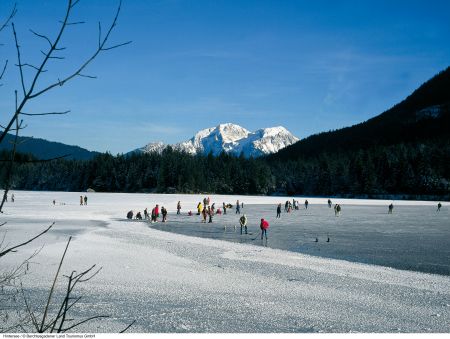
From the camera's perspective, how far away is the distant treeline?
94675 mm

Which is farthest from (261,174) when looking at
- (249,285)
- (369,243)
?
(249,285)

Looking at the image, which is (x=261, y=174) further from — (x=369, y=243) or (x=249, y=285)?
(x=249, y=285)

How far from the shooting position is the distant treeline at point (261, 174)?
311 ft

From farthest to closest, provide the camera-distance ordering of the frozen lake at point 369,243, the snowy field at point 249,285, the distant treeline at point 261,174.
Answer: the distant treeline at point 261,174 < the frozen lake at point 369,243 < the snowy field at point 249,285

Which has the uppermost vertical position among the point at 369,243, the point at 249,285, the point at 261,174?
the point at 261,174

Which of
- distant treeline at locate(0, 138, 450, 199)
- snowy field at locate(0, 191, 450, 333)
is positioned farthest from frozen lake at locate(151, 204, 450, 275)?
distant treeline at locate(0, 138, 450, 199)

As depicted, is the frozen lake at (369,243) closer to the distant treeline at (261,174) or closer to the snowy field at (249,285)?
the snowy field at (249,285)

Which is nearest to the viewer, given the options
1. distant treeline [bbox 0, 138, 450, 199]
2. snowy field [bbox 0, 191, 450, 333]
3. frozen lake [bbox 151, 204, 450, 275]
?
snowy field [bbox 0, 191, 450, 333]

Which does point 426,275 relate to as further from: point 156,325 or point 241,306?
point 156,325

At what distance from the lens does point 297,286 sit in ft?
35.8

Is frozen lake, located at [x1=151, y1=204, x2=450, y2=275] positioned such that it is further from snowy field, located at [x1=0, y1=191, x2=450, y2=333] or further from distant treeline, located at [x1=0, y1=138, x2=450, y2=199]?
distant treeline, located at [x1=0, y1=138, x2=450, y2=199]

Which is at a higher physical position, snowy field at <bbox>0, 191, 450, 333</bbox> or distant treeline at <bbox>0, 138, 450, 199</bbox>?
distant treeline at <bbox>0, 138, 450, 199</bbox>

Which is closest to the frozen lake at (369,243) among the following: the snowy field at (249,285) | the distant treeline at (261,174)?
the snowy field at (249,285)

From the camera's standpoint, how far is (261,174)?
123 metres
